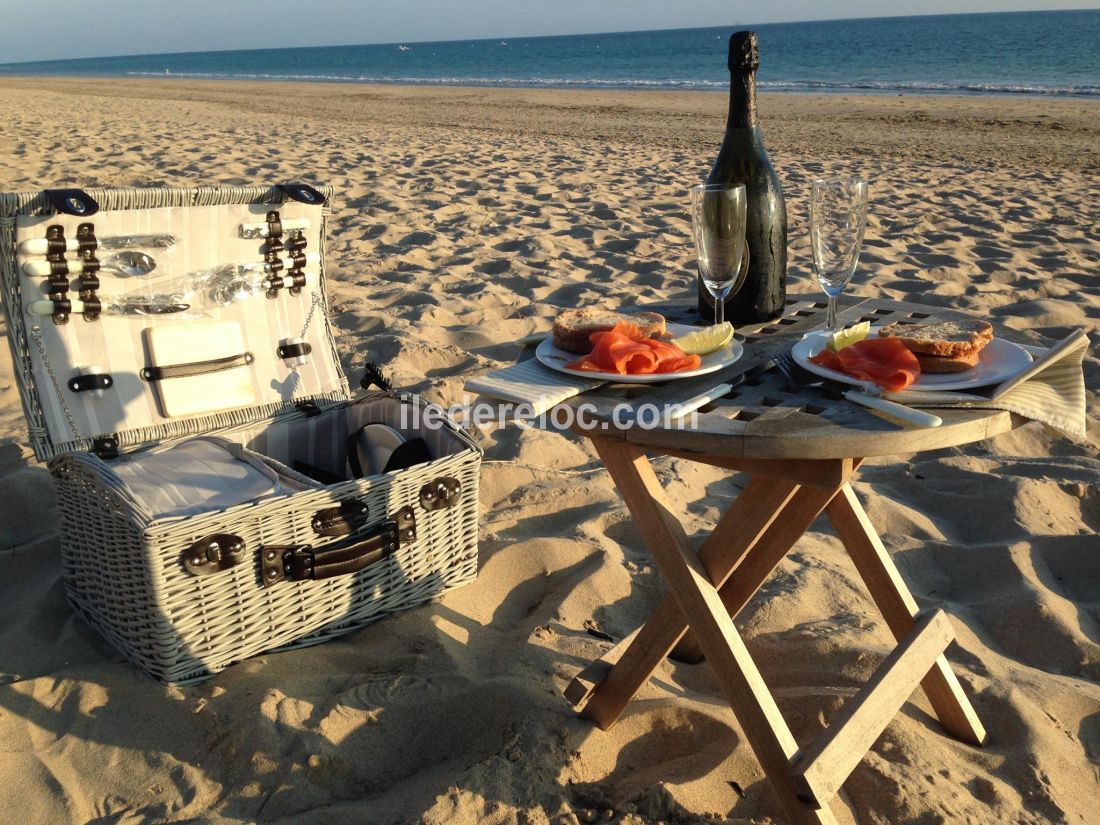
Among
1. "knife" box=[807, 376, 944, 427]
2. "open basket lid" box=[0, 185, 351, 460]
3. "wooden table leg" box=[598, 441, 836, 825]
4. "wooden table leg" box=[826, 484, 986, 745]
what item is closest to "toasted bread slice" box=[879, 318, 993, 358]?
"knife" box=[807, 376, 944, 427]

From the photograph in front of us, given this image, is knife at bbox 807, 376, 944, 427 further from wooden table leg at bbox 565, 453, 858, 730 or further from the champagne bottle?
the champagne bottle

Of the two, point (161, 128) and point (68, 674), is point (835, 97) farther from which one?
point (68, 674)

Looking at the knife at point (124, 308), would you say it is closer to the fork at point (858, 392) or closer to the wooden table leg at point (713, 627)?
the wooden table leg at point (713, 627)

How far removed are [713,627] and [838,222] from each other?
28.6 inches

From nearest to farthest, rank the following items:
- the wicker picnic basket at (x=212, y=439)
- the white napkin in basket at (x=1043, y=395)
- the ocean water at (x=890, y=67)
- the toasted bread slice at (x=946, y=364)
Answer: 1. the white napkin in basket at (x=1043, y=395)
2. the toasted bread slice at (x=946, y=364)
3. the wicker picnic basket at (x=212, y=439)
4. the ocean water at (x=890, y=67)

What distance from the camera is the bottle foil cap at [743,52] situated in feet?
5.53

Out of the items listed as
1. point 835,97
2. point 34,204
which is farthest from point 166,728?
point 835,97

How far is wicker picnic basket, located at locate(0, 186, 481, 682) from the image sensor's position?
195 cm

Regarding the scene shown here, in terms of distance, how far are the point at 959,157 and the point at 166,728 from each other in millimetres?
8954

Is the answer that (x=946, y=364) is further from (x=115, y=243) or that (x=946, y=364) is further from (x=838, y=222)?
(x=115, y=243)

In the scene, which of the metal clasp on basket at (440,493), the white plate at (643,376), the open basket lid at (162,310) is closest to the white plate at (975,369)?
the white plate at (643,376)

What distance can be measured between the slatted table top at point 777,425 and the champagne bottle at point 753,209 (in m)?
0.35

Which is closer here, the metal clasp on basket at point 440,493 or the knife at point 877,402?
the knife at point 877,402

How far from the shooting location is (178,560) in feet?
6.16
